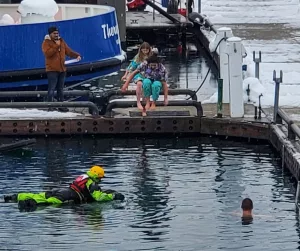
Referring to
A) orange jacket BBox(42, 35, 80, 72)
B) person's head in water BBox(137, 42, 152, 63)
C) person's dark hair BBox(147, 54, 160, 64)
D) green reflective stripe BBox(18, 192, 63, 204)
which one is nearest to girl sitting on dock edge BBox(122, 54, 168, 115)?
person's dark hair BBox(147, 54, 160, 64)

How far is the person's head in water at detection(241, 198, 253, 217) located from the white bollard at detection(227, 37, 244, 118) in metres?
→ 5.46

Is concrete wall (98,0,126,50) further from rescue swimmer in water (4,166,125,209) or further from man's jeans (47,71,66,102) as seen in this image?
rescue swimmer in water (4,166,125,209)

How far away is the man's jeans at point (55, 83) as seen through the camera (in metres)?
21.5

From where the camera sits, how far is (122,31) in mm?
31531

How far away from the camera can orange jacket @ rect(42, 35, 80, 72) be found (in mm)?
21141

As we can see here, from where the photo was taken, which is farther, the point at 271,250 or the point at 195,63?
the point at 195,63

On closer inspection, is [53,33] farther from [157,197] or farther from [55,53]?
[157,197]

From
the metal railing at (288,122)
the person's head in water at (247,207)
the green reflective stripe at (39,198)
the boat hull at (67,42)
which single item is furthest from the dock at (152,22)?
the person's head in water at (247,207)

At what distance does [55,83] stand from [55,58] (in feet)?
1.58

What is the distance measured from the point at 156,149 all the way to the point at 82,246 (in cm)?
605

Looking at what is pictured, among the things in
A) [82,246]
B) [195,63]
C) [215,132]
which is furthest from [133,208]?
[195,63]

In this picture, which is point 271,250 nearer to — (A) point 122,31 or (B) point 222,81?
(B) point 222,81

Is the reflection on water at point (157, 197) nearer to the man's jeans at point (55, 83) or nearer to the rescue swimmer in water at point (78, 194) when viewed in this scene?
the rescue swimmer in water at point (78, 194)

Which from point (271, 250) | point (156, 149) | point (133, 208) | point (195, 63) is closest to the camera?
point (271, 250)
